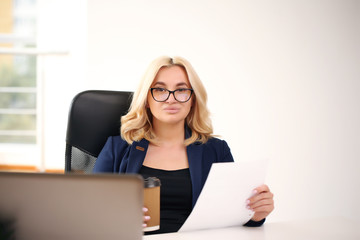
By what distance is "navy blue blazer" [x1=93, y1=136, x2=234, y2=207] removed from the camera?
1.44 metres

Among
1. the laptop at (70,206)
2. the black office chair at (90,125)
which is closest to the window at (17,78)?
the black office chair at (90,125)

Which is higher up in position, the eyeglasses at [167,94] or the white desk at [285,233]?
the eyeglasses at [167,94]

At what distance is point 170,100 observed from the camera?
4.74 ft

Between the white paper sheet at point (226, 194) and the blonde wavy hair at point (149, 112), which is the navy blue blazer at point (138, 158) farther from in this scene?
the white paper sheet at point (226, 194)

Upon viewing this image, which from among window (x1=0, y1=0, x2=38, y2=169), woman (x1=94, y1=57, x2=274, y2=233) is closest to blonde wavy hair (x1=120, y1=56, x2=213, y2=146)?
woman (x1=94, y1=57, x2=274, y2=233)

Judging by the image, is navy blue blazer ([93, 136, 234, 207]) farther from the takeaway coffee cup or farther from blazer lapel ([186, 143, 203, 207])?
the takeaway coffee cup

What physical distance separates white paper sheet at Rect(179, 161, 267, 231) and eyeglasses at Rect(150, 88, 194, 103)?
0.58m

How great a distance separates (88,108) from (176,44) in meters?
1.30

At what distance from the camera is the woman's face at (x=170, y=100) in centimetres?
144

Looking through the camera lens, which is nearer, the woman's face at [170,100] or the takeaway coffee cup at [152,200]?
the takeaway coffee cup at [152,200]

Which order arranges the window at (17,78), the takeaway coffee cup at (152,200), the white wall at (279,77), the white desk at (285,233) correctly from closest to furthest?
1. the takeaway coffee cup at (152,200)
2. the white desk at (285,233)
3. the white wall at (279,77)
4. the window at (17,78)

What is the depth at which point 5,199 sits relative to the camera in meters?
0.58

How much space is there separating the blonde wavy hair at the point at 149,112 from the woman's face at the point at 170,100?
2cm

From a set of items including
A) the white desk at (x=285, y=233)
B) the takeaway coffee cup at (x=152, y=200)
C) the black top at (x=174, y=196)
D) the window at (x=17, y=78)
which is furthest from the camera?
the window at (x=17, y=78)
